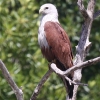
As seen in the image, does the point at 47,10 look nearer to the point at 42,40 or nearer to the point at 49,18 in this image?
the point at 49,18

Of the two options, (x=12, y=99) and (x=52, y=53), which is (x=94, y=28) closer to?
(x=12, y=99)

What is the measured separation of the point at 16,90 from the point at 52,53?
96 cm

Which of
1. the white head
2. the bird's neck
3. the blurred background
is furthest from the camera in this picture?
the blurred background

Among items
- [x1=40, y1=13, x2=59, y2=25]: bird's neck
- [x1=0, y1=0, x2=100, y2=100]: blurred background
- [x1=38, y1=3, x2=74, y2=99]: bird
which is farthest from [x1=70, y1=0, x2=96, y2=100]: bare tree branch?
[x1=0, y1=0, x2=100, y2=100]: blurred background

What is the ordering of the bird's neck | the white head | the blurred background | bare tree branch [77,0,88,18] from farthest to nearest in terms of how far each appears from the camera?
the blurred background, the white head, the bird's neck, bare tree branch [77,0,88,18]

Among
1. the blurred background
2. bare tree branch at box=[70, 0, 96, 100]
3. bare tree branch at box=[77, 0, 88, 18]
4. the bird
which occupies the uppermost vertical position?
bare tree branch at box=[77, 0, 88, 18]

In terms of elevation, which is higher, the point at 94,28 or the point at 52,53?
the point at 52,53

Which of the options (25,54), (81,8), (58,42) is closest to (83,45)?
(81,8)

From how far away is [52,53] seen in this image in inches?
172

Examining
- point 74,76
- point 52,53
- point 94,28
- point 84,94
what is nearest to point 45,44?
point 52,53

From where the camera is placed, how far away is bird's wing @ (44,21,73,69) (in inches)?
170

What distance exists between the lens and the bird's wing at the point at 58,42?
14.1 ft

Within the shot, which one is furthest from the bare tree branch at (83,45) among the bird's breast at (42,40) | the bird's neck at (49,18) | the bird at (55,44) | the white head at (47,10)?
the white head at (47,10)

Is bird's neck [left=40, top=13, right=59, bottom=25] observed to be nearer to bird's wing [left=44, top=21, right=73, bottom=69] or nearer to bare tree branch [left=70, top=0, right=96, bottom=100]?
bird's wing [left=44, top=21, right=73, bottom=69]
